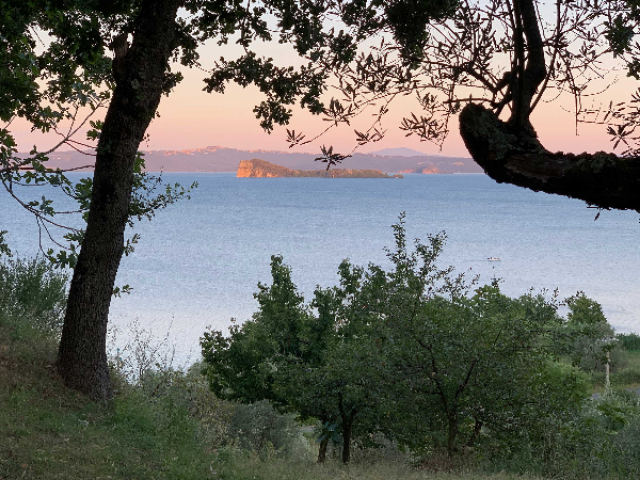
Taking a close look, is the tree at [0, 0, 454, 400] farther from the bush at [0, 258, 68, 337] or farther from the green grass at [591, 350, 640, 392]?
the green grass at [591, 350, 640, 392]

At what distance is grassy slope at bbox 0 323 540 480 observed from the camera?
20.0 feet

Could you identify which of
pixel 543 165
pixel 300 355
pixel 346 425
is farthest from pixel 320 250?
pixel 543 165

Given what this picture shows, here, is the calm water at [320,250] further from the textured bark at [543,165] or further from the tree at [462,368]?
the textured bark at [543,165]

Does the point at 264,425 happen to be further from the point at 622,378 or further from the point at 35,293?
the point at 622,378

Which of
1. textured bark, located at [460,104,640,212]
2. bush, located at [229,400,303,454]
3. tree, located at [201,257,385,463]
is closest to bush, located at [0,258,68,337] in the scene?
tree, located at [201,257,385,463]

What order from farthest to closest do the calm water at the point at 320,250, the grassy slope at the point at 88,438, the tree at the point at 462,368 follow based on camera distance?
1. the calm water at the point at 320,250
2. the tree at the point at 462,368
3. the grassy slope at the point at 88,438

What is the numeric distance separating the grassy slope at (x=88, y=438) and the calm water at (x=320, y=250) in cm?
2618

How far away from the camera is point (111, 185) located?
25.8ft

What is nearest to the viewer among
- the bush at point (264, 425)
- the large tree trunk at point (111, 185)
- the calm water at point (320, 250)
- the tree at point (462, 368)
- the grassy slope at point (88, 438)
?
the grassy slope at point (88, 438)

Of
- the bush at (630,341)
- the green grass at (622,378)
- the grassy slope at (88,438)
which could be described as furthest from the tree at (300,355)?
the bush at (630,341)

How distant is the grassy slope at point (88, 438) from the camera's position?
610 cm

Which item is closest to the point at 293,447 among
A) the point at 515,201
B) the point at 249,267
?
the point at 249,267

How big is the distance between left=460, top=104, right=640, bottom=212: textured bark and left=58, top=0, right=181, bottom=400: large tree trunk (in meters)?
5.13

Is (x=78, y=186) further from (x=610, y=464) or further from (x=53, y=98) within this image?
(x=610, y=464)
